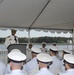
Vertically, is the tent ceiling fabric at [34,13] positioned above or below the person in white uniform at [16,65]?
above

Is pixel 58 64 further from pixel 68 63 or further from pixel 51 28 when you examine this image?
A: pixel 51 28

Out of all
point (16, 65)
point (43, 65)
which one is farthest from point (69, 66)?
point (16, 65)

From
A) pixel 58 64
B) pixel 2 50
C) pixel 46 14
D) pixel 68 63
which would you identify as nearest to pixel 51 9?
pixel 46 14

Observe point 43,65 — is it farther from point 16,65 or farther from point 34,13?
point 34,13

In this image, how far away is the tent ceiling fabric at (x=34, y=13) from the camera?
257 inches

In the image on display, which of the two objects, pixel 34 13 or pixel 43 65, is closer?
pixel 43 65

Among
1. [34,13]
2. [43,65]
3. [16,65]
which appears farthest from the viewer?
[34,13]

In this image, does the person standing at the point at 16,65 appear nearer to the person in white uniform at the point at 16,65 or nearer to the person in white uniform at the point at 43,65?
the person in white uniform at the point at 16,65

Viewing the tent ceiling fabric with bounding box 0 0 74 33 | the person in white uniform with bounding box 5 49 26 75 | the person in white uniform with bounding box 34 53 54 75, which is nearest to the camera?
the person in white uniform with bounding box 5 49 26 75

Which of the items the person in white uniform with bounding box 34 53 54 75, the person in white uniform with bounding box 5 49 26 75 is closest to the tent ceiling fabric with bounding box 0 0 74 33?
the person in white uniform with bounding box 34 53 54 75

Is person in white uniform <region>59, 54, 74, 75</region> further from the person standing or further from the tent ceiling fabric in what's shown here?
the tent ceiling fabric

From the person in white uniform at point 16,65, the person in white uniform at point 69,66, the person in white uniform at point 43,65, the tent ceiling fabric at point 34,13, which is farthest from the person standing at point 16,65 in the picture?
the tent ceiling fabric at point 34,13

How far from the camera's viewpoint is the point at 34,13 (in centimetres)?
727

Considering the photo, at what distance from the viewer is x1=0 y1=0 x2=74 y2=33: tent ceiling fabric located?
257 inches
